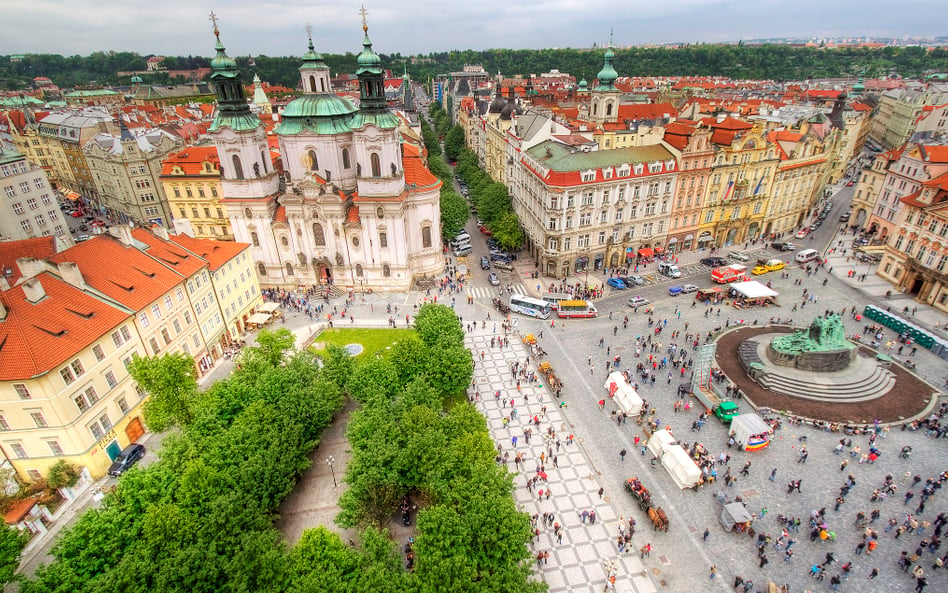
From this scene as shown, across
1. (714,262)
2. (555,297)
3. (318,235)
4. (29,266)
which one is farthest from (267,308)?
(714,262)

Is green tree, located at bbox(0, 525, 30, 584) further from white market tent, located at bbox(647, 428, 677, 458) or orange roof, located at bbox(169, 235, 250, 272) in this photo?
white market tent, located at bbox(647, 428, 677, 458)

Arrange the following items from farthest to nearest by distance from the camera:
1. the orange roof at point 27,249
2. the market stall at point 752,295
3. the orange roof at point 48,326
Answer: the market stall at point 752,295
the orange roof at point 27,249
the orange roof at point 48,326

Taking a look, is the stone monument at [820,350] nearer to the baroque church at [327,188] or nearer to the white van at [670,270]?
the white van at [670,270]

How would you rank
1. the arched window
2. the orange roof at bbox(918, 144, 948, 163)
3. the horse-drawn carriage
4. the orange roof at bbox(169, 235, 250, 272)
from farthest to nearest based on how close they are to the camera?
the orange roof at bbox(918, 144, 948, 163), the arched window, the orange roof at bbox(169, 235, 250, 272), the horse-drawn carriage

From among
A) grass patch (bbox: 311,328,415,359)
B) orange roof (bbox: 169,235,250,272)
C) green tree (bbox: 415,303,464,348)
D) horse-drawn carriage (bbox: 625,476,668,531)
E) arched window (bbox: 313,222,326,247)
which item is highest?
orange roof (bbox: 169,235,250,272)

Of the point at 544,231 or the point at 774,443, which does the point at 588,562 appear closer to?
the point at 774,443

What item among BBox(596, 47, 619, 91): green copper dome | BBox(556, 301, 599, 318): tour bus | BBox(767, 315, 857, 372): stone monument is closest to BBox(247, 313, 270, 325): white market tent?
BBox(556, 301, 599, 318): tour bus

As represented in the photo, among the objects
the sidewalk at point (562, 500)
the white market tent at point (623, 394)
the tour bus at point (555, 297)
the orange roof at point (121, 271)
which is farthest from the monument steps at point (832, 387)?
the orange roof at point (121, 271)
